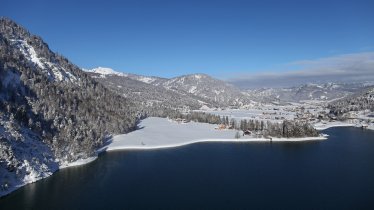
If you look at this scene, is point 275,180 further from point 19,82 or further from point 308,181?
point 19,82

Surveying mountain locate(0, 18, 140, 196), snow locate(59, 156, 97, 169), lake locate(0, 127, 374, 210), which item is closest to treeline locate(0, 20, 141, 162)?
mountain locate(0, 18, 140, 196)

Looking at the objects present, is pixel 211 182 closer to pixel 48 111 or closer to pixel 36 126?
pixel 36 126

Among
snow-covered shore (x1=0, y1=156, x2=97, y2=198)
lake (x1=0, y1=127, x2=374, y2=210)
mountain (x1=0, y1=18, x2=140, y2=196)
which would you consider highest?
mountain (x1=0, y1=18, x2=140, y2=196)

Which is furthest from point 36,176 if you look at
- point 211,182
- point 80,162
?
point 211,182

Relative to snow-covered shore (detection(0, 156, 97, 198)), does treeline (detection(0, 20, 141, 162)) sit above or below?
above

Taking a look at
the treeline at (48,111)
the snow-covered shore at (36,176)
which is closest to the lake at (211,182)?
the snow-covered shore at (36,176)

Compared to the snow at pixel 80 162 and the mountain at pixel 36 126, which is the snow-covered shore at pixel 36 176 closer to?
the snow at pixel 80 162

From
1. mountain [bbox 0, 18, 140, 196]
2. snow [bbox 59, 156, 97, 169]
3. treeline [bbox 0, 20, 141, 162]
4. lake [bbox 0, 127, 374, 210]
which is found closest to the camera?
lake [bbox 0, 127, 374, 210]

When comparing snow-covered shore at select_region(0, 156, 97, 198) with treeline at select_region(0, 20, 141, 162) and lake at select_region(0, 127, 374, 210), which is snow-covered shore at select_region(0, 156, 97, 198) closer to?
lake at select_region(0, 127, 374, 210)

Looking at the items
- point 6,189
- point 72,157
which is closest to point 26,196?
point 6,189

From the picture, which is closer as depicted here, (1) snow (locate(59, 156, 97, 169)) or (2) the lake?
(2) the lake
